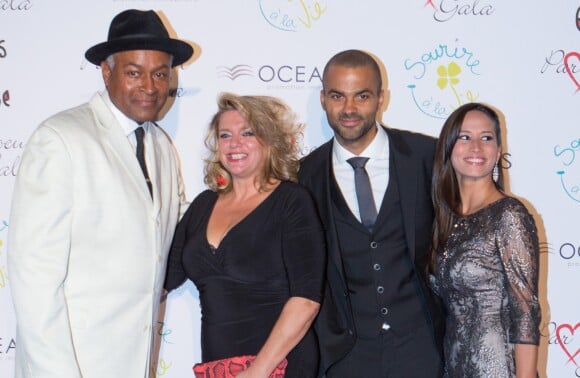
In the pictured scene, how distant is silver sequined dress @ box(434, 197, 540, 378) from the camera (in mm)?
2582

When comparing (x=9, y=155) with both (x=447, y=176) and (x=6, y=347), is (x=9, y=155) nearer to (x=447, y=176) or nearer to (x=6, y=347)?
(x=6, y=347)

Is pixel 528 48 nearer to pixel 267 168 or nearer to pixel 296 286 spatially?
pixel 267 168

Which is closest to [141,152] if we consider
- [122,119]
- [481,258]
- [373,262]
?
[122,119]

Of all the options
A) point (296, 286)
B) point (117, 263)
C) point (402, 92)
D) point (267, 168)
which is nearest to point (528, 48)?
point (402, 92)

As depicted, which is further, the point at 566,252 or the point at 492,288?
the point at 566,252

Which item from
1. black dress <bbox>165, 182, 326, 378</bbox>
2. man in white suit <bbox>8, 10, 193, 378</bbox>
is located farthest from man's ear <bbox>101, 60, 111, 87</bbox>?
black dress <bbox>165, 182, 326, 378</bbox>

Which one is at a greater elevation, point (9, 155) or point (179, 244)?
point (9, 155)

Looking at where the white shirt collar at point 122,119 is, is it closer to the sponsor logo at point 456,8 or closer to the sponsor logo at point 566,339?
the sponsor logo at point 456,8

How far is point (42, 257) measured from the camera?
7.86ft

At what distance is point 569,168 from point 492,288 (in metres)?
1.21

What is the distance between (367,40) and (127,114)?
1.35m

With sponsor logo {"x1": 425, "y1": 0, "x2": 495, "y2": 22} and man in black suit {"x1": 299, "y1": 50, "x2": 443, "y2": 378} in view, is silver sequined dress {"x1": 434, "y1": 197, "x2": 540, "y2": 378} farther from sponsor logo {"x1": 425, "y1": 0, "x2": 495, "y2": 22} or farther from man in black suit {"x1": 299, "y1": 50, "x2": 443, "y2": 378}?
sponsor logo {"x1": 425, "y1": 0, "x2": 495, "y2": 22}

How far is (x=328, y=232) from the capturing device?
2916 mm

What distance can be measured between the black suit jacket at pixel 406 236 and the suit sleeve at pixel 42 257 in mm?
961
